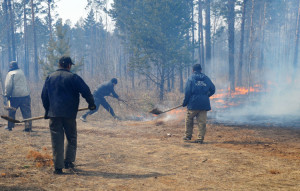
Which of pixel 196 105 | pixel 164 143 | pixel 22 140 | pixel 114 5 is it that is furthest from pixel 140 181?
pixel 114 5

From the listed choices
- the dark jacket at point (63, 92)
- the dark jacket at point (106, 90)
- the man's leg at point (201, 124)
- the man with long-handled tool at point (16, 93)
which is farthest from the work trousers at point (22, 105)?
the man's leg at point (201, 124)

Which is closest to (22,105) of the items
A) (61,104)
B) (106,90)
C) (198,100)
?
(106,90)

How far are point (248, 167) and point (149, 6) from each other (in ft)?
49.8

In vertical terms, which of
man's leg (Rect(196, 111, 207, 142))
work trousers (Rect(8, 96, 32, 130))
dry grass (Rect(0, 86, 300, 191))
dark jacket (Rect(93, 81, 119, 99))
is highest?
dark jacket (Rect(93, 81, 119, 99))

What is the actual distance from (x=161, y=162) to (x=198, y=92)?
110 inches

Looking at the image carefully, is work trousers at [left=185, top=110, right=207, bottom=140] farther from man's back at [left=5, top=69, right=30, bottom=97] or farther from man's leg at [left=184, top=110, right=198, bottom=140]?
man's back at [left=5, top=69, right=30, bottom=97]

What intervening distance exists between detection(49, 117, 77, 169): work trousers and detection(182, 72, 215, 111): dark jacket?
3.88m

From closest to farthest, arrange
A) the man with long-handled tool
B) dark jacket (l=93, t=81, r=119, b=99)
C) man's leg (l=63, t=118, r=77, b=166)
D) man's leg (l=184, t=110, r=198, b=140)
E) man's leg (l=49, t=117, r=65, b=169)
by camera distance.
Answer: man's leg (l=49, t=117, r=65, b=169) < man's leg (l=63, t=118, r=77, b=166) < man's leg (l=184, t=110, r=198, b=140) < the man with long-handled tool < dark jacket (l=93, t=81, r=119, b=99)

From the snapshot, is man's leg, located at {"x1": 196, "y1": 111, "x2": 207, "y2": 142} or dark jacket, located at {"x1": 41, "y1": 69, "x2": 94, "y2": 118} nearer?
dark jacket, located at {"x1": 41, "y1": 69, "x2": 94, "y2": 118}

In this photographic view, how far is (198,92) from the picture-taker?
24.8ft

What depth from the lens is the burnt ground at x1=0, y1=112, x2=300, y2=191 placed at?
405 cm

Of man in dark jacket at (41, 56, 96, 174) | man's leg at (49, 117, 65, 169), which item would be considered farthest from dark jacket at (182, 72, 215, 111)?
man's leg at (49, 117, 65, 169)

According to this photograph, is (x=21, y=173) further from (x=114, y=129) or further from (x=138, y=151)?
(x=114, y=129)

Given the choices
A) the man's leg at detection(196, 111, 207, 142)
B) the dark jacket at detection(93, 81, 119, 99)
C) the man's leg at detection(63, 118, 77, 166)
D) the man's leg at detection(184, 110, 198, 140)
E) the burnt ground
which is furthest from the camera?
the dark jacket at detection(93, 81, 119, 99)
